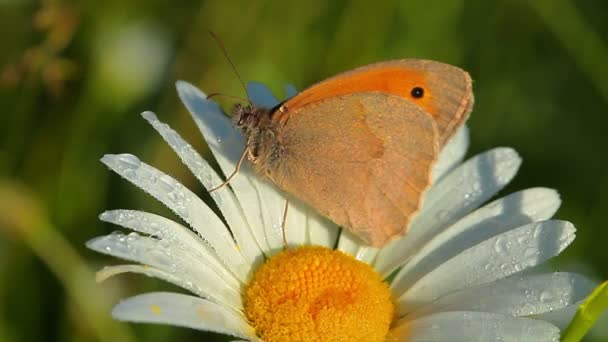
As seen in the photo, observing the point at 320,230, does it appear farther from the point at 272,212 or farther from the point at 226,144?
the point at 226,144

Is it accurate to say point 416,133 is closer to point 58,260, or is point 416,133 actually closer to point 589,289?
point 589,289

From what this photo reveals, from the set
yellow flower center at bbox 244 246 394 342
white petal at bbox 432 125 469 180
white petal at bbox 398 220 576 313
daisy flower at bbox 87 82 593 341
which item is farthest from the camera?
white petal at bbox 432 125 469 180

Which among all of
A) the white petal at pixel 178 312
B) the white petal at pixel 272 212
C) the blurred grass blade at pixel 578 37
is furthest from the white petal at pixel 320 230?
the blurred grass blade at pixel 578 37

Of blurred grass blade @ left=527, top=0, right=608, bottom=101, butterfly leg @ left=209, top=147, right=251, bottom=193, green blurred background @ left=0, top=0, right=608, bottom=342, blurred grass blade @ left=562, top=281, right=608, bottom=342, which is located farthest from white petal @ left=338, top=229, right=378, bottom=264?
blurred grass blade @ left=527, top=0, right=608, bottom=101

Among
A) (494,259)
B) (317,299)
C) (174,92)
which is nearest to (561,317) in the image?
(494,259)

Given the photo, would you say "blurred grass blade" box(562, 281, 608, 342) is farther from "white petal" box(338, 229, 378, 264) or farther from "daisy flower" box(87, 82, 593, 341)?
"white petal" box(338, 229, 378, 264)

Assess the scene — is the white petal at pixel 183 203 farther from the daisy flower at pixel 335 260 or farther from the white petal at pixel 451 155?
the white petal at pixel 451 155
